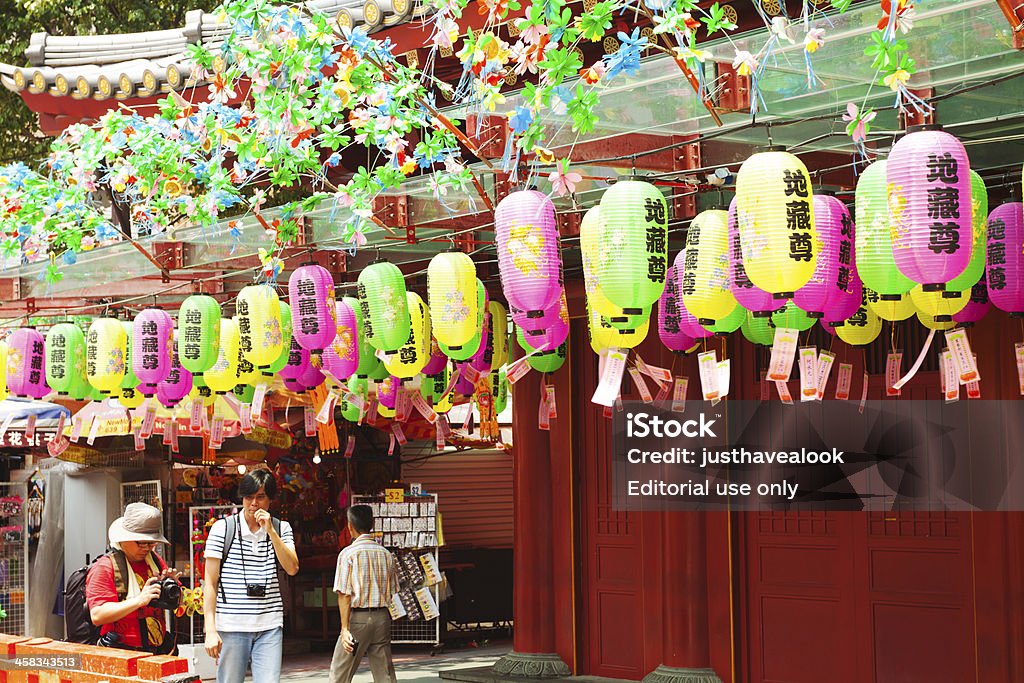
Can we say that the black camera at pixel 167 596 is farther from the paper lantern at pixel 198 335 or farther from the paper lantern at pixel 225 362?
the paper lantern at pixel 225 362

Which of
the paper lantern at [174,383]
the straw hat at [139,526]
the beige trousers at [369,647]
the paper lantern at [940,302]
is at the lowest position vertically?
the beige trousers at [369,647]

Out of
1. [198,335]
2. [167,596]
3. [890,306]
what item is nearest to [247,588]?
[167,596]

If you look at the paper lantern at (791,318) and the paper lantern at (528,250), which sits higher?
the paper lantern at (528,250)

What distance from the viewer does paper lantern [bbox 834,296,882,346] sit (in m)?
8.14

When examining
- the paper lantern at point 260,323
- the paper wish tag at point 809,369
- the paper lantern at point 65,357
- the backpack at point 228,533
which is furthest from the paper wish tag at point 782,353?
the paper lantern at point 65,357

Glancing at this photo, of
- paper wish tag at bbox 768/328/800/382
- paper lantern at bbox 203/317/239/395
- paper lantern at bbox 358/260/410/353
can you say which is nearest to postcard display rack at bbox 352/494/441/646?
paper lantern at bbox 203/317/239/395

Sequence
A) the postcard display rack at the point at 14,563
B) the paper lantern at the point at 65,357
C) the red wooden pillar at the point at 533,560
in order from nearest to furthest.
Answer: the paper lantern at the point at 65,357 < the red wooden pillar at the point at 533,560 < the postcard display rack at the point at 14,563

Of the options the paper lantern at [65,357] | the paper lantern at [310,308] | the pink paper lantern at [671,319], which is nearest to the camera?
the pink paper lantern at [671,319]

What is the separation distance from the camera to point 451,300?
26.1ft

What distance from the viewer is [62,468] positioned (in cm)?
1527

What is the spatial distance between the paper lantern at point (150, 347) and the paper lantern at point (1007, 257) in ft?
20.5

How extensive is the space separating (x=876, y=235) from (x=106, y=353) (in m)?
6.69

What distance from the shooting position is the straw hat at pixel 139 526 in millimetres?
7746

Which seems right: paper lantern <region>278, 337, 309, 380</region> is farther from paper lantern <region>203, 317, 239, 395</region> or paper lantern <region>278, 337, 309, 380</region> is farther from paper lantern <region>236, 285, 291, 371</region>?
paper lantern <region>236, 285, 291, 371</region>
